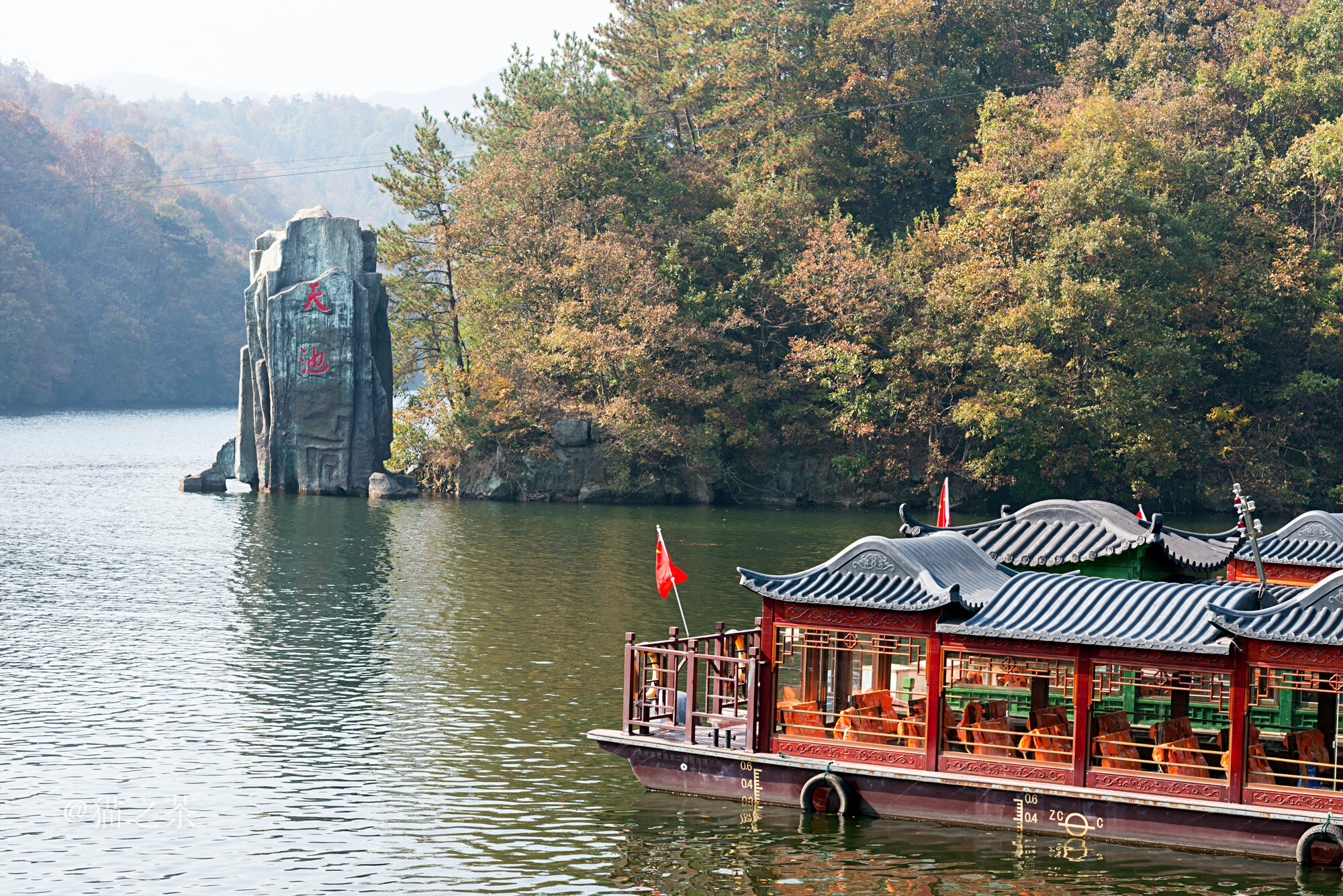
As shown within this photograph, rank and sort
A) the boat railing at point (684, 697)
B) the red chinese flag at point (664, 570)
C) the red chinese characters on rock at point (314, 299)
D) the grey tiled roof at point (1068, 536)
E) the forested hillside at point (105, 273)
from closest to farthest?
the boat railing at point (684, 697) < the red chinese flag at point (664, 570) < the grey tiled roof at point (1068, 536) < the red chinese characters on rock at point (314, 299) < the forested hillside at point (105, 273)

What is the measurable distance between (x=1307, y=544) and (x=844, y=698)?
10320 millimetres

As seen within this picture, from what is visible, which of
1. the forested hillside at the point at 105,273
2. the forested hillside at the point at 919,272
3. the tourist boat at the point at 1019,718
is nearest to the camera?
the tourist boat at the point at 1019,718

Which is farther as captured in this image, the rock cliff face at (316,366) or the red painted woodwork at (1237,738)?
the rock cliff face at (316,366)

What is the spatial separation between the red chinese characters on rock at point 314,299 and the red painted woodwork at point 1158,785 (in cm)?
4519

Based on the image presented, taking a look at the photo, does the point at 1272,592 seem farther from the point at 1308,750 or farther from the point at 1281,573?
the point at 1281,573

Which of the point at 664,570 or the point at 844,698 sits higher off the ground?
the point at 664,570

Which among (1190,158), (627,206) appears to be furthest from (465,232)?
(1190,158)

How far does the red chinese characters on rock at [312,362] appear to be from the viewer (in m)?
56.7

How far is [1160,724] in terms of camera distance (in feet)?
57.2

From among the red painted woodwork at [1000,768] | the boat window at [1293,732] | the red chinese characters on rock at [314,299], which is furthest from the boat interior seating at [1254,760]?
the red chinese characters on rock at [314,299]

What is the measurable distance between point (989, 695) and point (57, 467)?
5891cm

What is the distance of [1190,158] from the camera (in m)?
56.1

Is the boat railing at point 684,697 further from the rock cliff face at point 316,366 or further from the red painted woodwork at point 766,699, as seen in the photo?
the rock cliff face at point 316,366

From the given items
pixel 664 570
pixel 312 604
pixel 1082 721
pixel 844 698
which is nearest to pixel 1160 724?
pixel 1082 721
